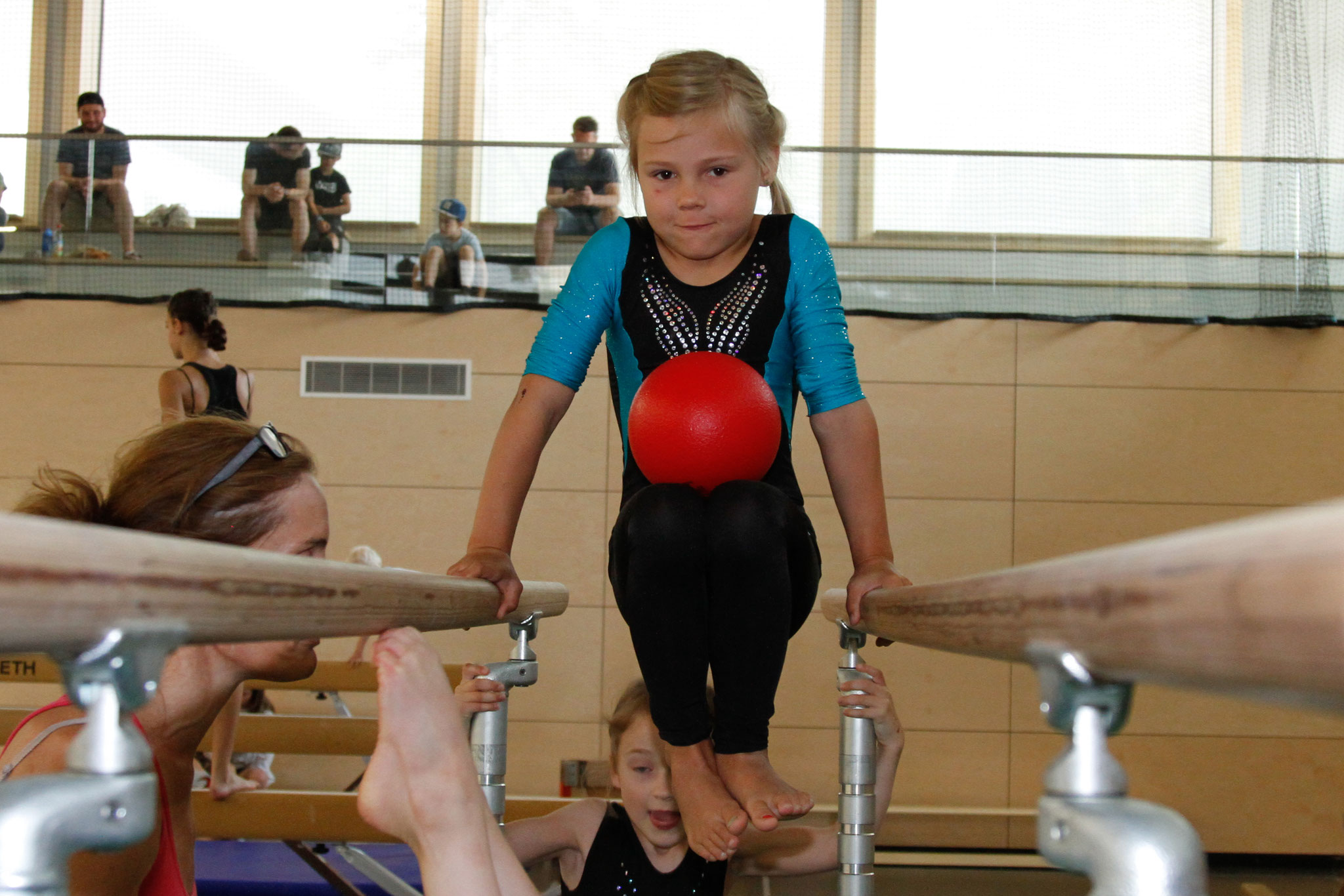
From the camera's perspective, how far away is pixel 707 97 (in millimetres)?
1688

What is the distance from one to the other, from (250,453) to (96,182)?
4627 mm

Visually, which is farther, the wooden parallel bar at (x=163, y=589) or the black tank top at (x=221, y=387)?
the black tank top at (x=221, y=387)

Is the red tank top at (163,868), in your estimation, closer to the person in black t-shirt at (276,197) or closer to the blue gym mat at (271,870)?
the blue gym mat at (271,870)

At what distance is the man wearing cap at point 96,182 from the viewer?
5.18m

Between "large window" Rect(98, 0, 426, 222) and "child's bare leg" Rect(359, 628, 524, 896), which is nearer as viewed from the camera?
"child's bare leg" Rect(359, 628, 524, 896)

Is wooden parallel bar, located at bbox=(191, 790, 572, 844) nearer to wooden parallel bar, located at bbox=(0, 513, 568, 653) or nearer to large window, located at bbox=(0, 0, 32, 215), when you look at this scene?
wooden parallel bar, located at bbox=(0, 513, 568, 653)

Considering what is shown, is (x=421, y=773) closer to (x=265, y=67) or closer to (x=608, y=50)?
(x=608, y=50)

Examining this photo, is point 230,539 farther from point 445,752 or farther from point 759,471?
A: point 759,471

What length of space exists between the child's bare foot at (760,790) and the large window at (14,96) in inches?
195

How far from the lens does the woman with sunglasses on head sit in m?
1.19

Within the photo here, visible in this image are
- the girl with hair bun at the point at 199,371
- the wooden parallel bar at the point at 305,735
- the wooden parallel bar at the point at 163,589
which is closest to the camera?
the wooden parallel bar at the point at 163,589

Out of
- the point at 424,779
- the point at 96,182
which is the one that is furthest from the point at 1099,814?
the point at 96,182

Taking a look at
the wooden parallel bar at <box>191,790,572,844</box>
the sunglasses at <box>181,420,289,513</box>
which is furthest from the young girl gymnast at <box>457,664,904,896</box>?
the sunglasses at <box>181,420,289,513</box>

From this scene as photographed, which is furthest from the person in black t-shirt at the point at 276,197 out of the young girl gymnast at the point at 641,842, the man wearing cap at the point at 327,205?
the young girl gymnast at the point at 641,842
